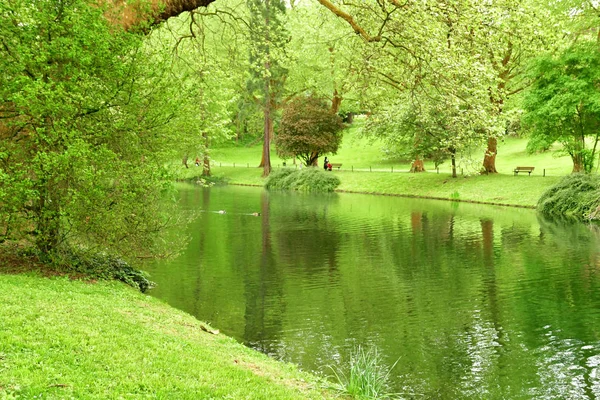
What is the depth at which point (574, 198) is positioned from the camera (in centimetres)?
3391

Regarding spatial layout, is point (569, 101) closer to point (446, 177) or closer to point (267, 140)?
point (446, 177)

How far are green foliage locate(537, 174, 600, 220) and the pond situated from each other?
3124 mm

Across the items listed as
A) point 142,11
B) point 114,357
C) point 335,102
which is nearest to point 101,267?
point 142,11

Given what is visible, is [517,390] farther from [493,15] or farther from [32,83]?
[32,83]

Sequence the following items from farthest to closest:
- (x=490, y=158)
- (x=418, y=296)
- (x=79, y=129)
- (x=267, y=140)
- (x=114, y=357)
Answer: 1. (x=267, y=140)
2. (x=490, y=158)
3. (x=418, y=296)
4. (x=79, y=129)
5. (x=114, y=357)

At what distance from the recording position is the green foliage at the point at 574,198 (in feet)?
106

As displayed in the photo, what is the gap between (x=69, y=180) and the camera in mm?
13789

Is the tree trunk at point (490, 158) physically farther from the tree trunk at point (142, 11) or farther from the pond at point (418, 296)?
the tree trunk at point (142, 11)

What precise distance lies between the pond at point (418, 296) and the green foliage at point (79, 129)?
1.94 meters

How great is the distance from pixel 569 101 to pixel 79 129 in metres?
29.7

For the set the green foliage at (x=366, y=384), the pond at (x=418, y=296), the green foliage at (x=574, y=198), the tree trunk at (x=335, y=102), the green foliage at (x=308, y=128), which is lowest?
the pond at (x=418, y=296)

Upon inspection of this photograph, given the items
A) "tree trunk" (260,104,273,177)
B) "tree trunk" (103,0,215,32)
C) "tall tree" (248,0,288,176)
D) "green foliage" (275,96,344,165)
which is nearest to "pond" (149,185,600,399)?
"tree trunk" (103,0,215,32)

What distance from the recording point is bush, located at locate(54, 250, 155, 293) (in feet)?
48.1

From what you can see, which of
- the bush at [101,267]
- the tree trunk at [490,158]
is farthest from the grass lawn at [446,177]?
the bush at [101,267]
